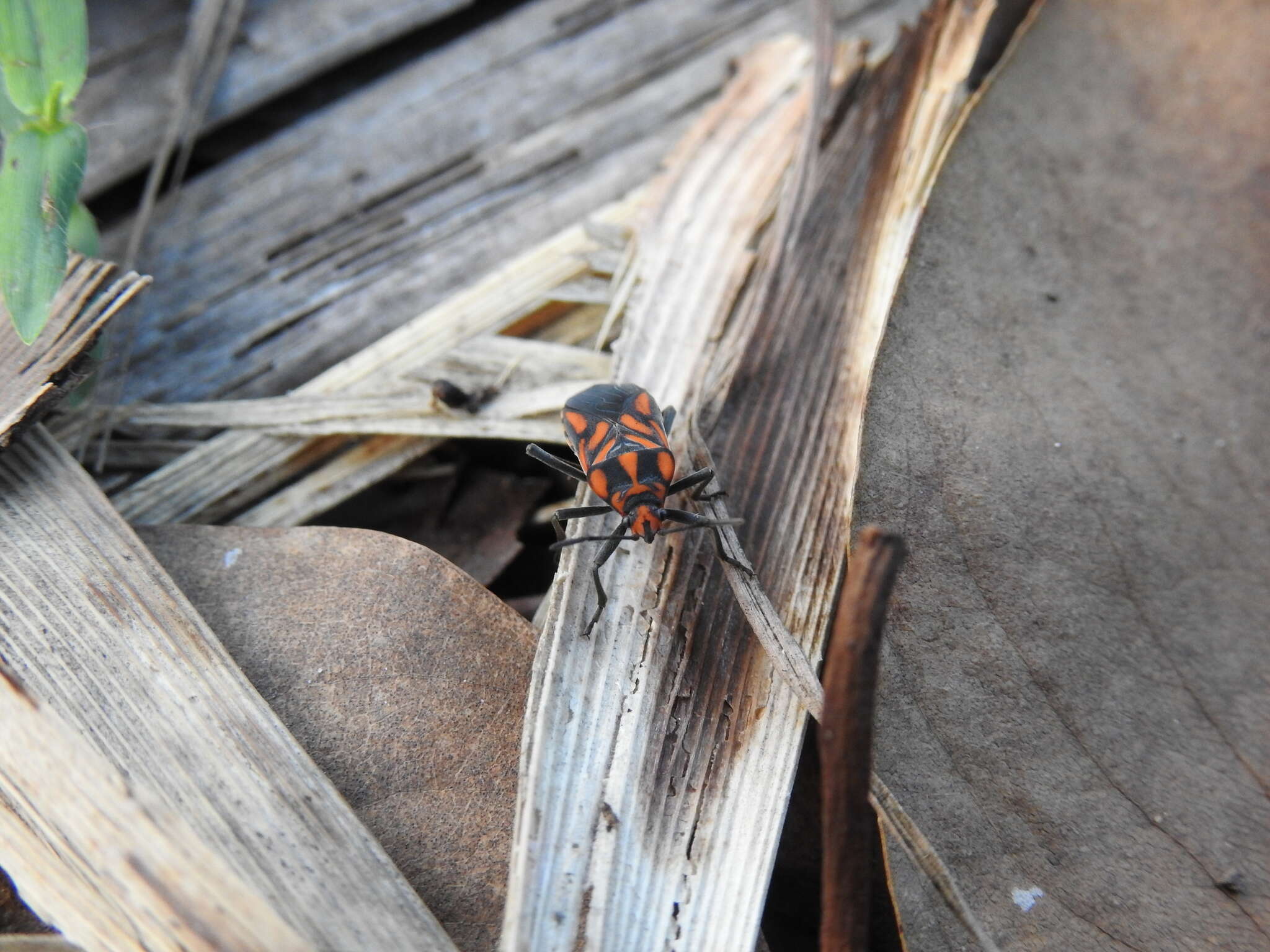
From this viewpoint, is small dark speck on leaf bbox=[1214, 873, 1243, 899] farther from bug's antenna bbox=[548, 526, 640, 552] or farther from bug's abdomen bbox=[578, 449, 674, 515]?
bug's abdomen bbox=[578, 449, 674, 515]

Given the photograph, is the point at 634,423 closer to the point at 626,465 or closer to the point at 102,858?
the point at 626,465

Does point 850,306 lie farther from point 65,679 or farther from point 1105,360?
point 65,679

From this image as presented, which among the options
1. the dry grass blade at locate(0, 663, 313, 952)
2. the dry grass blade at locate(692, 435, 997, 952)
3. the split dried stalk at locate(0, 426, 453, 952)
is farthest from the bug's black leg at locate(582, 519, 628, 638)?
the dry grass blade at locate(0, 663, 313, 952)

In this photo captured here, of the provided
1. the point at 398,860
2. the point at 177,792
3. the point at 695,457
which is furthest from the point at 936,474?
the point at 177,792

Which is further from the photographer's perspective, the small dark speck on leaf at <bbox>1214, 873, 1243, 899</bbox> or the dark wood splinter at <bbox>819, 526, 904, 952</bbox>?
the small dark speck on leaf at <bbox>1214, 873, 1243, 899</bbox>

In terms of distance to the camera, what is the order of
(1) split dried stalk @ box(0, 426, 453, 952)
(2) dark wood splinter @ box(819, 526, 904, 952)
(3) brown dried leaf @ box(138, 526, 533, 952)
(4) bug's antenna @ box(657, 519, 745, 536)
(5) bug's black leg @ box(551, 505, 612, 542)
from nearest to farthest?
(2) dark wood splinter @ box(819, 526, 904, 952) → (1) split dried stalk @ box(0, 426, 453, 952) → (3) brown dried leaf @ box(138, 526, 533, 952) → (4) bug's antenna @ box(657, 519, 745, 536) → (5) bug's black leg @ box(551, 505, 612, 542)

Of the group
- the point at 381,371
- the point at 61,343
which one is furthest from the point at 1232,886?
the point at 61,343
